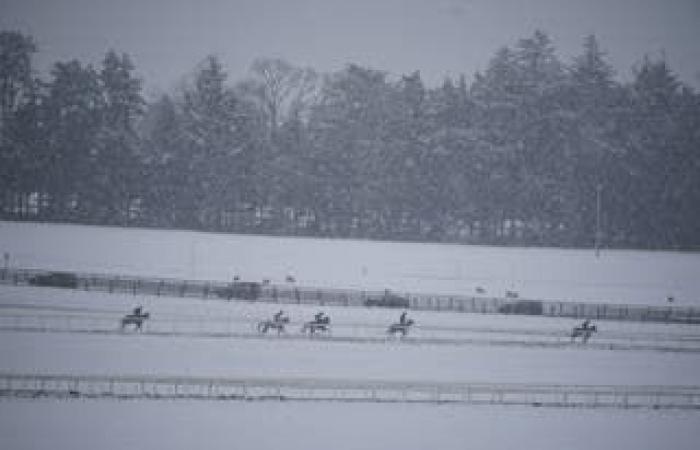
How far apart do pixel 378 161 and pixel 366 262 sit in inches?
966

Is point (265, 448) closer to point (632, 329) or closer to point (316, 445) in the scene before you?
point (316, 445)

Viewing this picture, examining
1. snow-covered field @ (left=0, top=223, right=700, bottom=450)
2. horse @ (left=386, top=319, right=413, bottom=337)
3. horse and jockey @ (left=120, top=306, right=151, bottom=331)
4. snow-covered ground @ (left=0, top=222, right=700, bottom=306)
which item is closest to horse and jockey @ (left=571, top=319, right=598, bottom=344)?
snow-covered field @ (left=0, top=223, right=700, bottom=450)

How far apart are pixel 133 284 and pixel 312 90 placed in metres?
77.2

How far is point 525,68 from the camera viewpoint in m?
106

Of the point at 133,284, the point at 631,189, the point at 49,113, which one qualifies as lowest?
the point at 133,284

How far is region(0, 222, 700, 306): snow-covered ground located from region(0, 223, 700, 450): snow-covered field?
1.42 ft

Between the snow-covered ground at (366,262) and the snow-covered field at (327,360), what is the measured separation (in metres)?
0.43

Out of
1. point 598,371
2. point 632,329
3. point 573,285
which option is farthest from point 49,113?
point 598,371

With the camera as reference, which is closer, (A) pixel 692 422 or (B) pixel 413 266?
(A) pixel 692 422

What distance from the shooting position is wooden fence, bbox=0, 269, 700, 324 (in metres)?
57.1

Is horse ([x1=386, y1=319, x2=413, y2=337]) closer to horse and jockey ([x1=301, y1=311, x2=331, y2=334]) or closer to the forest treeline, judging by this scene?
horse and jockey ([x1=301, y1=311, x2=331, y2=334])

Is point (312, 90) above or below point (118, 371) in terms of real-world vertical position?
above

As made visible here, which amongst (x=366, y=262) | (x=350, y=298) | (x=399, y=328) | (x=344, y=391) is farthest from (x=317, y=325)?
(x=366, y=262)

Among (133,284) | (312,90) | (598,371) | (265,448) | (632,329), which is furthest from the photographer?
(312,90)
